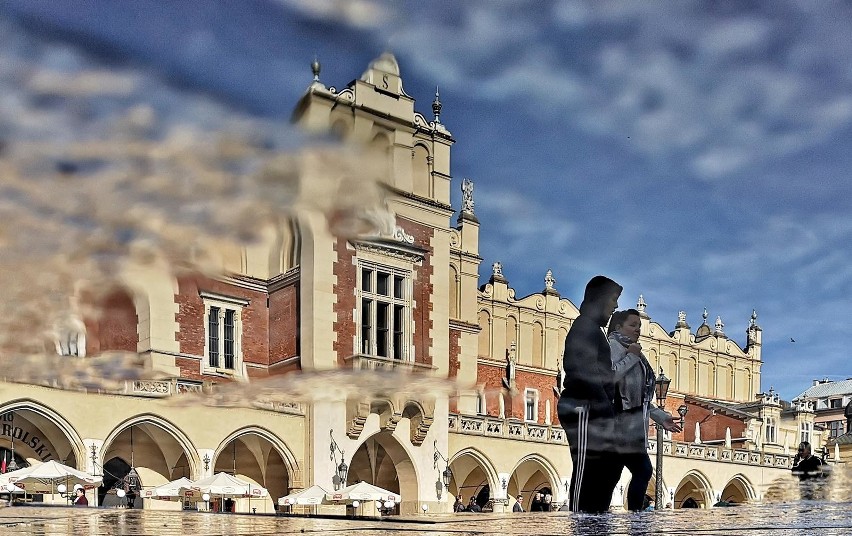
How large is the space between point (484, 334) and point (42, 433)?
45.4 feet

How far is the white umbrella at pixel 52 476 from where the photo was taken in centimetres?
1415

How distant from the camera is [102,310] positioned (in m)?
4.41

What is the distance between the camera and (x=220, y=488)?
1655 cm

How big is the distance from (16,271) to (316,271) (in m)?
13.8

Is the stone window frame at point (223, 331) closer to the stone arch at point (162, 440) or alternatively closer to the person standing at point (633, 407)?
the stone arch at point (162, 440)

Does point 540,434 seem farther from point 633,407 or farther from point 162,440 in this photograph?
point 633,407

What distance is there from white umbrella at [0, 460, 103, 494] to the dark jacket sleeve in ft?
33.6

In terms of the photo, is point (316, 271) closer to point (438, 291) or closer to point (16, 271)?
point (438, 291)

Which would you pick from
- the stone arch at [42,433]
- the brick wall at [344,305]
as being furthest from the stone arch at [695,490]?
the stone arch at [42,433]

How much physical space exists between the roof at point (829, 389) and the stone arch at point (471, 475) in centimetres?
2739

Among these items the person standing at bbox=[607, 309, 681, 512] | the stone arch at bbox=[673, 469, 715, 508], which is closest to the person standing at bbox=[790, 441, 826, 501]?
the person standing at bbox=[607, 309, 681, 512]

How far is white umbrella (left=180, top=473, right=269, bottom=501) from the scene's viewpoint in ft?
53.7

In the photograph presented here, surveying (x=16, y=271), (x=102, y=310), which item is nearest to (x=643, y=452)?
(x=102, y=310)

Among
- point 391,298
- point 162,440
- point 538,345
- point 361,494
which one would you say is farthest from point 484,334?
point 162,440
